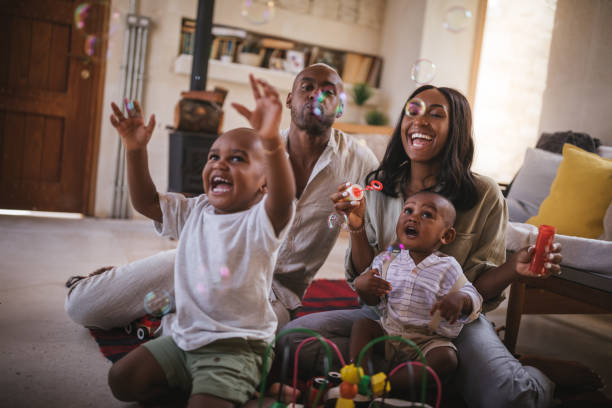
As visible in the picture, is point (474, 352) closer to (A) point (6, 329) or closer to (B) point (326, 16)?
(A) point (6, 329)

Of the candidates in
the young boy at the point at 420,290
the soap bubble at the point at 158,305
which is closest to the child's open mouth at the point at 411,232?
the young boy at the point at 420,290

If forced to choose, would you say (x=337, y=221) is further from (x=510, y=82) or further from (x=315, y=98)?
(x=510, y=82)

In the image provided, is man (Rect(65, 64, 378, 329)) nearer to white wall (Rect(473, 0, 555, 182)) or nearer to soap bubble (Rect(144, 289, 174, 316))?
soap bubble (Rect(144, 289, 174, 316))

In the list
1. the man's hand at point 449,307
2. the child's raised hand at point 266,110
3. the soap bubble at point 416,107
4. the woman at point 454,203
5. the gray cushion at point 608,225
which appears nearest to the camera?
the child's raised hand at point 266,110

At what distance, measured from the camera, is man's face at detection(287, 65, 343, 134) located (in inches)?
58.6

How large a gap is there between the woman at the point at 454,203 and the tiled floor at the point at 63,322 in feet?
1.81

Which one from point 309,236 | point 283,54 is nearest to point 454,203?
point 309,236

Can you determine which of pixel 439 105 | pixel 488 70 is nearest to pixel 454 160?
→ pixel 439 105

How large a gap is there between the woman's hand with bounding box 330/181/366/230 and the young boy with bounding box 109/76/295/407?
19 cm

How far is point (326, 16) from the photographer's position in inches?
177

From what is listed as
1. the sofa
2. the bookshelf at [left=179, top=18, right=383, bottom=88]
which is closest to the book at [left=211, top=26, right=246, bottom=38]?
the bookshelf at [left=179, top=18, right=383, bottom=88]

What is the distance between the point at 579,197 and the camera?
2104 millimetres

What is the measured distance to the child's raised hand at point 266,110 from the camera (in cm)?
96

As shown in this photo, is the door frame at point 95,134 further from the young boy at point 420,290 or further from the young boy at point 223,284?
the young boy at point 420,290
